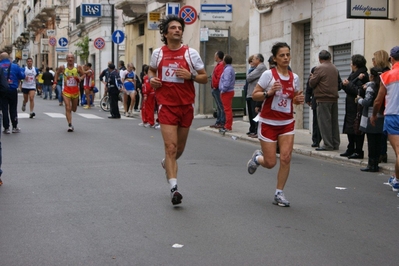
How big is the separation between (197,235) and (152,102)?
14289 mm

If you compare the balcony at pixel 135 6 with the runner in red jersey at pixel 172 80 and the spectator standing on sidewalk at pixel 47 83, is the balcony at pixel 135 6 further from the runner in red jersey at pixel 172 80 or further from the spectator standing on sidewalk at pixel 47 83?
the runner in red jersey at pixel 172 80

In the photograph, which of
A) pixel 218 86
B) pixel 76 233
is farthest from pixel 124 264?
pixel 218 86

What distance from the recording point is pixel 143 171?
35.4 ft

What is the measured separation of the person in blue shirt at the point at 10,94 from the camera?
16859 mm

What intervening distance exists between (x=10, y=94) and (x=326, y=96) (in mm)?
7451

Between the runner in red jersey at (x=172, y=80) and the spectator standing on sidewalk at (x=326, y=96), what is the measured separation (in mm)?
6267

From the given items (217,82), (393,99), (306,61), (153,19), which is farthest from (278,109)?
(153,19)

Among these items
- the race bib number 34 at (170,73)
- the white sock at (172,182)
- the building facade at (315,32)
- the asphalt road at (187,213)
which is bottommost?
the asphalt road at (187,213)

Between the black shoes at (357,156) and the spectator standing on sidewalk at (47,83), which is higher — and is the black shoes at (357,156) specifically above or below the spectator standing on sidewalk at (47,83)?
below

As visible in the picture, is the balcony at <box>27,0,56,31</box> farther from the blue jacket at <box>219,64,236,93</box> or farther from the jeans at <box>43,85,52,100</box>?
the blue jacket at <box>219,64,236,93</box>

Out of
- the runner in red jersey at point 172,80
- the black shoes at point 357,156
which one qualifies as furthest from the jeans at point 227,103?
the runner in red jersey at point 172,80

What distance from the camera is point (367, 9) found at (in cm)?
1499

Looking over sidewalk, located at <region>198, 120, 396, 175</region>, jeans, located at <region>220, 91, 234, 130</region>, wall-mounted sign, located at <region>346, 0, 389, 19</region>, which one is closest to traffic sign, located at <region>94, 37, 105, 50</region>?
sidewalk, located at <region>198, 120, 396, 175</region>

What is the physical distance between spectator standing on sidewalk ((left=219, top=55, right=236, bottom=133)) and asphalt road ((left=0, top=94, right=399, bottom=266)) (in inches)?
219
